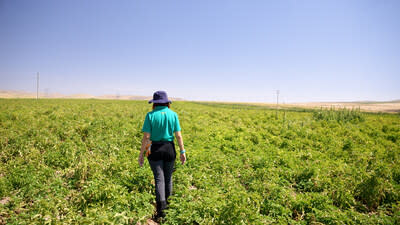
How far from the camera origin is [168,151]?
3.99m

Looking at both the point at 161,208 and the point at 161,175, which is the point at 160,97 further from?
the point at 161,208

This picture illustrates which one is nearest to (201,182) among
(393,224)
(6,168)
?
(393,224)

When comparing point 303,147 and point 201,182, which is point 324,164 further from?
point 201,182

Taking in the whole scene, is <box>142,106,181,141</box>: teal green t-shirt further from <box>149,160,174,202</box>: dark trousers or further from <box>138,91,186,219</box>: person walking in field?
<box>149,160,174,202</box>: dark trousers

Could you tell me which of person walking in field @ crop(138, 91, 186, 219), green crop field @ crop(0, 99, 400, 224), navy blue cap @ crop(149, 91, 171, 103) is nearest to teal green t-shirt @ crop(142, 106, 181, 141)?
person walking in field @ crop(138, 91, 186, 219)

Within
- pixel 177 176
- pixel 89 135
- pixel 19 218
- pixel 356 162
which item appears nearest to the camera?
pixel 19 218

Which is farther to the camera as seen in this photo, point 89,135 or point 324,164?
point 89,135

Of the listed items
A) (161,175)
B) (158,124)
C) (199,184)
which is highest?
(158,124)

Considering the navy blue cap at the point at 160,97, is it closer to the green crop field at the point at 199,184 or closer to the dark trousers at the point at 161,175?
the dark trousers at the point at 161,175

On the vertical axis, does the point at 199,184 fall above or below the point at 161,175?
below

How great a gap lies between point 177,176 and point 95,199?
7.26 ft

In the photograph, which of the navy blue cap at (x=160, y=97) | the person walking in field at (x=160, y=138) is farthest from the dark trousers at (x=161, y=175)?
the navy blue cap at (x=160, y=97)

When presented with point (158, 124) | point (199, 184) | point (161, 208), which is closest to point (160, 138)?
point (158, 124)

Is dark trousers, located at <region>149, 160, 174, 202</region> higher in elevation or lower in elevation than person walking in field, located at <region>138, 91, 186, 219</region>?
lower
